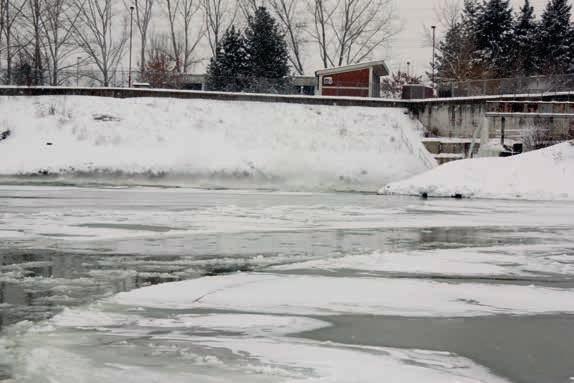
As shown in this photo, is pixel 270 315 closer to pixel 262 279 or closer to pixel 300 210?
pixel 262 279

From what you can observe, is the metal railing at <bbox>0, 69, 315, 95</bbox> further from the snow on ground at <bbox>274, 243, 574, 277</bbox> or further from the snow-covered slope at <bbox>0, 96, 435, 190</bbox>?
the snow on ground at <bbox>274, 243, 574, 277</bbox>

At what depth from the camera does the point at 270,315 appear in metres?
7.61

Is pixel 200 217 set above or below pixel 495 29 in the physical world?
below

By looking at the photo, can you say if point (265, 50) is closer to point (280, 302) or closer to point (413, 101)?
point (413, 101)

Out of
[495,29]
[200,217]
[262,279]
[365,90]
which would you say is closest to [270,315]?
[262,279]

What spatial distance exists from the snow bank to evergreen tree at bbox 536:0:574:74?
34295mm

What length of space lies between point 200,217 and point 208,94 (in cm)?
2597

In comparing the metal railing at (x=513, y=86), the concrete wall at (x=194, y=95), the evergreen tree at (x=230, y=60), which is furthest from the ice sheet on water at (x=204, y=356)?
the evergreen tree at (x=230, y=60)

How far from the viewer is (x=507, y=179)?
29.0 m

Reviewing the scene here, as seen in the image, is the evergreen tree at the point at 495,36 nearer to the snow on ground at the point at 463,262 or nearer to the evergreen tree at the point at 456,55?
the evergreen tree at the point at 456,55

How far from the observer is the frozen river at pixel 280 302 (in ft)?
19.1

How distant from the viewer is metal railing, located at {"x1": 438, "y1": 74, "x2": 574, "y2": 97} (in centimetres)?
4034

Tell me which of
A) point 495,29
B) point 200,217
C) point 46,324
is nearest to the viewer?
point 46,324

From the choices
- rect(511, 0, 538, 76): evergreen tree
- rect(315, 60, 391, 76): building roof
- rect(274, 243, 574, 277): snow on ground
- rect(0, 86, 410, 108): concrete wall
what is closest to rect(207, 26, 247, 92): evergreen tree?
rect(315, 60, 391, 76): building roof
